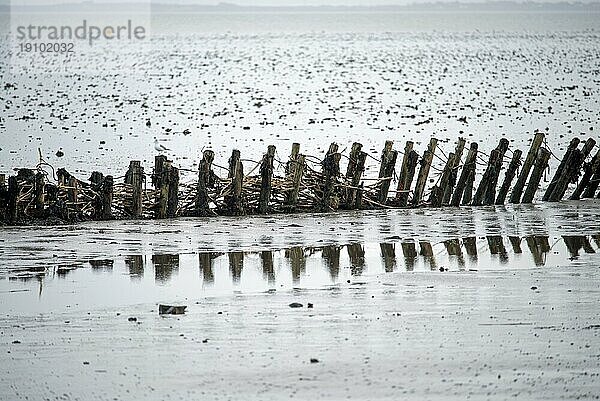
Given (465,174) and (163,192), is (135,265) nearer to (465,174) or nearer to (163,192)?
(163,192)

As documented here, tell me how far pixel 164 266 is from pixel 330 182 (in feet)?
14.5

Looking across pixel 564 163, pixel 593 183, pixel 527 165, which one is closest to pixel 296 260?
pixel 527 165

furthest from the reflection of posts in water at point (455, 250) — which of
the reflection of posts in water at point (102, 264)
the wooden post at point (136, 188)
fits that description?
the wooden post at point (136, 188)

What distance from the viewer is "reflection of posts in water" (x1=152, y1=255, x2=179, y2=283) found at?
35.7ft

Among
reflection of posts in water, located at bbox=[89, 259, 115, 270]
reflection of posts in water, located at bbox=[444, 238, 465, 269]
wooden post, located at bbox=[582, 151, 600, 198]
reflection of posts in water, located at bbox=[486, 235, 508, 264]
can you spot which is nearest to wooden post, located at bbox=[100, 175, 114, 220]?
reflection of posts in water, located at bbox=[89, 259, 115, 270]

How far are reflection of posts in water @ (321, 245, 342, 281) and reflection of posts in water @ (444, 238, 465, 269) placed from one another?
1187 millimetres

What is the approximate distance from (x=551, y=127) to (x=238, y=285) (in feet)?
59.6

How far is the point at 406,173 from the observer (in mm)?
15938

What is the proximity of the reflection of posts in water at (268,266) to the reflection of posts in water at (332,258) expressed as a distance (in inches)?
21.6

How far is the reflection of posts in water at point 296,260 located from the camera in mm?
10945

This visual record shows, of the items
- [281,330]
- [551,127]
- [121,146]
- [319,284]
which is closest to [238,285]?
Result: [319,284]

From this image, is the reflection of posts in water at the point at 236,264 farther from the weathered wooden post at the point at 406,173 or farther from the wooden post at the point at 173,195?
the weathered wooden post at the point at 406,173

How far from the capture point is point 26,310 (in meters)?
9.47

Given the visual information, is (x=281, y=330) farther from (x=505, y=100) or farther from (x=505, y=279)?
(x=505, y=100)
